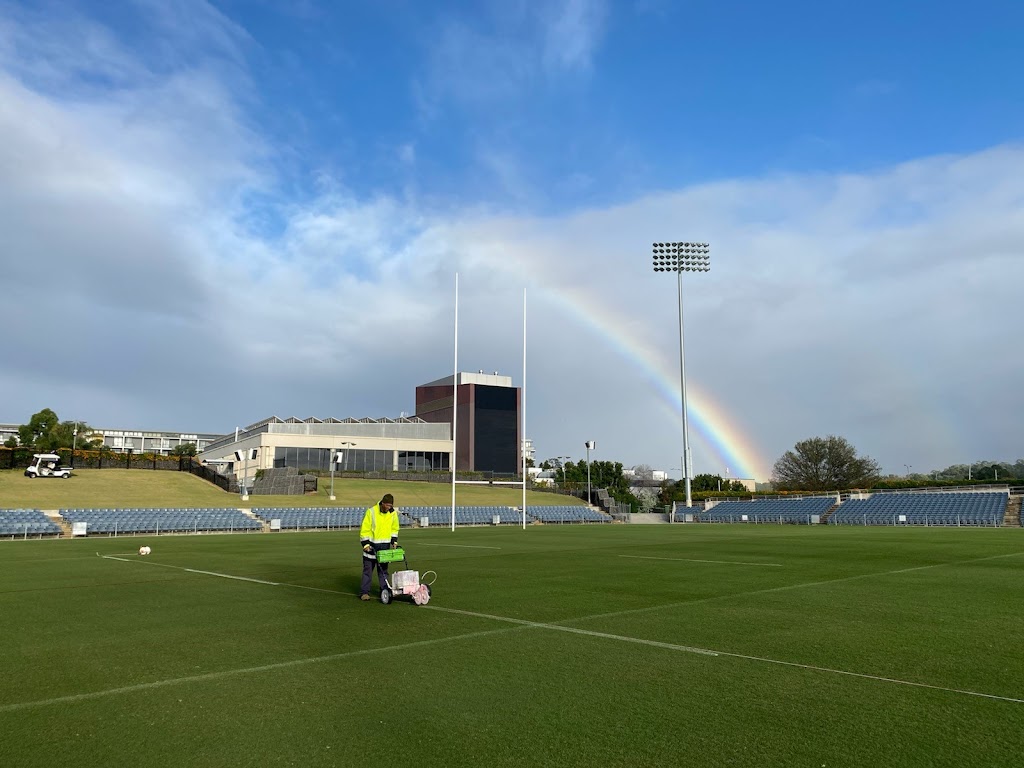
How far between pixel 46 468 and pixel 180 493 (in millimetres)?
11232

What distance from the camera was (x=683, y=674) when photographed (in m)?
6.70

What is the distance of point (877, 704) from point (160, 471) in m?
67.0

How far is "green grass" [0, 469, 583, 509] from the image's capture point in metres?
47.1

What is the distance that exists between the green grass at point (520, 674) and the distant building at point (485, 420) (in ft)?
299

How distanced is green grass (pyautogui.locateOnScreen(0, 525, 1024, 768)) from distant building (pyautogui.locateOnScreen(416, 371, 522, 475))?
3593 inches

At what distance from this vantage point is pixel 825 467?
341ft

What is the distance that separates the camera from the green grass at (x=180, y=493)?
47094 millimetres

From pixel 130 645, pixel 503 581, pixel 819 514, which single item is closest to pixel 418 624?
pixel 130 645

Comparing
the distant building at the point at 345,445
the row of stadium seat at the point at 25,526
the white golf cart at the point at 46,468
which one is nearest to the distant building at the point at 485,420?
the distant building at the point at 345,445

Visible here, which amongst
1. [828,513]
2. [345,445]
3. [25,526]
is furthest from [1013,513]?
[345,445]

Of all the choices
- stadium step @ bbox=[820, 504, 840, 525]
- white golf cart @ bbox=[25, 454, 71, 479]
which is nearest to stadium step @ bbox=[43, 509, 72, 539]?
white golf cart @ bbox=[25, 454, 71, 479]

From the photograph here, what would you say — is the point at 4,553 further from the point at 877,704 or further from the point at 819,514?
the point at 819,514

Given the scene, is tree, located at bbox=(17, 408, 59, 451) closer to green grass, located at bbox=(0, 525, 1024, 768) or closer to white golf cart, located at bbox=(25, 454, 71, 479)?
white golf cart, located at bbox=(25, 454, 71, 479)

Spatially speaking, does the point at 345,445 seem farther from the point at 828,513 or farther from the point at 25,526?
the point at 828,513
